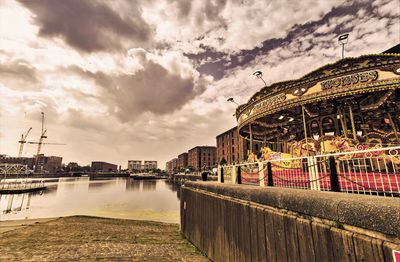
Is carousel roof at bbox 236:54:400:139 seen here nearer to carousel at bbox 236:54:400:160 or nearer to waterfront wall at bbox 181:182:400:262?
carousel at bbox 236:54:400:160

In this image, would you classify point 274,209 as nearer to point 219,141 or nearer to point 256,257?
point 256,257

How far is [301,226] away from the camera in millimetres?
3494

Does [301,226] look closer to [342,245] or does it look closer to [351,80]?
[342,245]

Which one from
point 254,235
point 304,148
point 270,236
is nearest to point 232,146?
point 304,148

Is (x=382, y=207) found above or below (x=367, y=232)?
above

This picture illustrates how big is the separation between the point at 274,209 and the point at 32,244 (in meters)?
12.6

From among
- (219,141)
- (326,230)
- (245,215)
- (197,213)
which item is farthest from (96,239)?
(219,141)

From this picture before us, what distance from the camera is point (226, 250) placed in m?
6.40

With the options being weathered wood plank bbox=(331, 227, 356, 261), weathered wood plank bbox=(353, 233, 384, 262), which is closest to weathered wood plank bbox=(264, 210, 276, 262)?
weathered wood plank bbox=(331, 227, 356, 261)

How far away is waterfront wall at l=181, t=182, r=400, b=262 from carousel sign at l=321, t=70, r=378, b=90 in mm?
8059

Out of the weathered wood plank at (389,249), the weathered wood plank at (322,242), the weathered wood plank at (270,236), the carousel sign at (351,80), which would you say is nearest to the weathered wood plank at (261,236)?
the weathered wood plank at (270,236)

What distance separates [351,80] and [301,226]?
9501mm

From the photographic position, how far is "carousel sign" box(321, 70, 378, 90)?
9523mm

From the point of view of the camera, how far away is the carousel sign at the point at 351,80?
9523 millimetres
